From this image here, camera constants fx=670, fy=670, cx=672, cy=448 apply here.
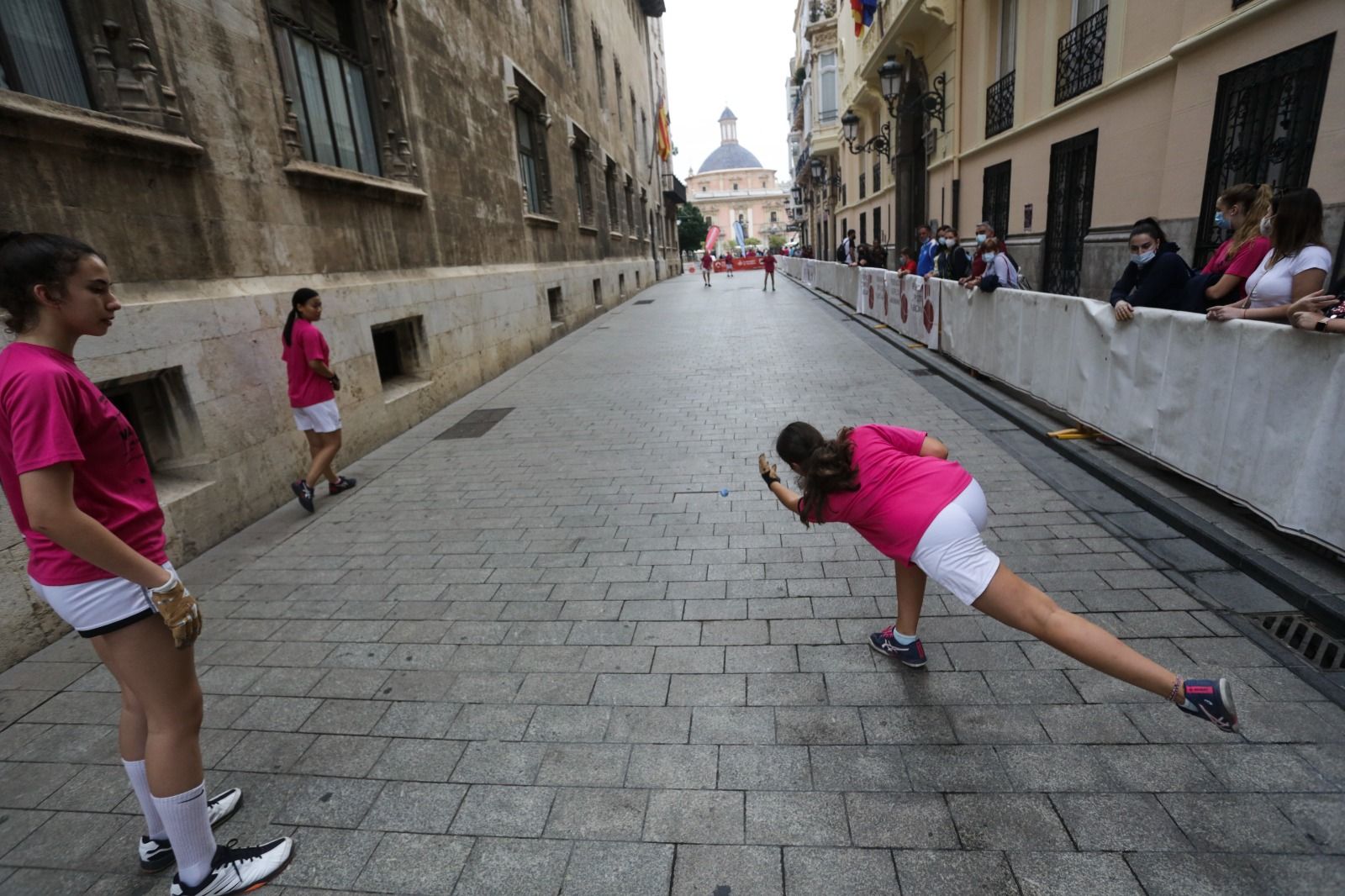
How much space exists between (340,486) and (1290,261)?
24.3ft

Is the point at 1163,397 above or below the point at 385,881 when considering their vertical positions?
above

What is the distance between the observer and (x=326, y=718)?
3.07 meters

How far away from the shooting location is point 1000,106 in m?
13.6

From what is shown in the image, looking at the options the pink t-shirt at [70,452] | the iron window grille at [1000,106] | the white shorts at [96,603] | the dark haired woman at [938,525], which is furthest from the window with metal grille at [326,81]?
the iron window grille at [1000,106]

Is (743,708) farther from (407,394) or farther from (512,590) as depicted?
(407,394)

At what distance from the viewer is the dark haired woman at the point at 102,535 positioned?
1.83 meters

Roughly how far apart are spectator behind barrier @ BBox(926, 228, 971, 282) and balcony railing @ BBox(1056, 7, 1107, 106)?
2.94m

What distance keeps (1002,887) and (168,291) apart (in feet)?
20.0

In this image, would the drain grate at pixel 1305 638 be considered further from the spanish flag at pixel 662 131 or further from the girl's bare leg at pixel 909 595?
the spanish flag at pixel 662 131

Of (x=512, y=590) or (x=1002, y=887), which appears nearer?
(x=1002, y=887)

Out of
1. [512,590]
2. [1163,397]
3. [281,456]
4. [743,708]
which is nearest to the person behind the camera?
[743,708]

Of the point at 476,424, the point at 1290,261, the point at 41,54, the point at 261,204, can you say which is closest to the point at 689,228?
the point at 476,424

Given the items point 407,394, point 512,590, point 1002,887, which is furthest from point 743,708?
point 407,394

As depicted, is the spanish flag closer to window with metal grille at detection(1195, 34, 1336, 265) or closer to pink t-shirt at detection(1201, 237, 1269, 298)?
window with metal grille at detection(1195, 34, 1336, 265)
